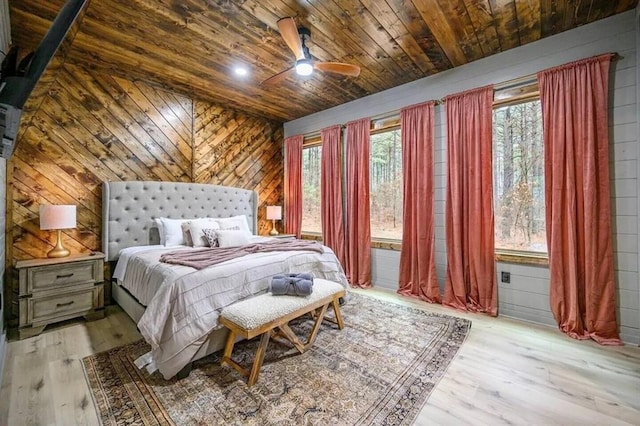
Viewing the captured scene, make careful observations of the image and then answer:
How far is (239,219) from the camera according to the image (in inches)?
162

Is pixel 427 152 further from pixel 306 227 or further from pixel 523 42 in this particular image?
pixel 306 227

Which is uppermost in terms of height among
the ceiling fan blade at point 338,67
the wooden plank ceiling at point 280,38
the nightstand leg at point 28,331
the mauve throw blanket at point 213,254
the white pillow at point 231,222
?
the wooden plank ceiling at point 280,38

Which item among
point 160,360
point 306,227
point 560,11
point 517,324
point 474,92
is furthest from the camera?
point 306,227

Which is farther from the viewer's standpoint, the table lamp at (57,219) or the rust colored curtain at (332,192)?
the rust colored curtain at (332,192)

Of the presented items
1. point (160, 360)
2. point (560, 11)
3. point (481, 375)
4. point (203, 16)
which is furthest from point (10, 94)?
point (560, 11)

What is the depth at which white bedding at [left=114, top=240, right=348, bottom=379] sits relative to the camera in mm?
1917

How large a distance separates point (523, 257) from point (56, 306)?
4602 mm

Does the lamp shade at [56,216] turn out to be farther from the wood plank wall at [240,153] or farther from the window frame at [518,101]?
the window frame at [518,101]

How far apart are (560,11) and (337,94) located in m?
2.42

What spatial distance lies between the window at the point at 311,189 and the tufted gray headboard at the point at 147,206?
128 centimetres

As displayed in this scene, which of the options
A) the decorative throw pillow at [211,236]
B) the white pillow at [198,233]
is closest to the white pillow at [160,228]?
the white pillow at [198,233]

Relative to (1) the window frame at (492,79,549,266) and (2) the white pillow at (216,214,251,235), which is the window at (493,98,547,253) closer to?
(1) the window frame at (492,79,549,266)

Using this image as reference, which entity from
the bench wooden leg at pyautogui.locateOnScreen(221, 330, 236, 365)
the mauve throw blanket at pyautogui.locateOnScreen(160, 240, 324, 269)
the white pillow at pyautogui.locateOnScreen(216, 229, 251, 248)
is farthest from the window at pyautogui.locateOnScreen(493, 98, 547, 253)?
the white pillow at pyautogui.locateOnScreen(216, 229, 251, 248)

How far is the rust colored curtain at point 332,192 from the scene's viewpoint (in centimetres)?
436
